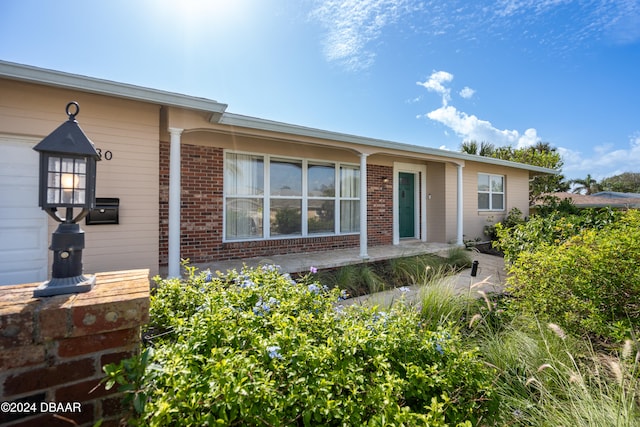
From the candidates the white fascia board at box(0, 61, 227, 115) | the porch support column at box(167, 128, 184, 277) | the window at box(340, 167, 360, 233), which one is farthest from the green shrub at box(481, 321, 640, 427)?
the window at box(340, 167, 360, 233)

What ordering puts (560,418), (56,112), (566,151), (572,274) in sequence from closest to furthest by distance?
(560,418), (572,274), (56,112), (566,151)

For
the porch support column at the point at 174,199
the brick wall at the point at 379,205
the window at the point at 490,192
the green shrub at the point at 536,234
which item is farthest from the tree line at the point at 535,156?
the porch support column at the point at 174,199

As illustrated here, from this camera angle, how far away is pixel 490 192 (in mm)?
11602

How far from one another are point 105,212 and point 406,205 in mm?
8347

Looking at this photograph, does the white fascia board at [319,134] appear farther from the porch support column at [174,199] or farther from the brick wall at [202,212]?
the brick wall at [202,212]

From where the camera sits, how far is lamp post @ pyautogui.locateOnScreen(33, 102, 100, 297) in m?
1.29

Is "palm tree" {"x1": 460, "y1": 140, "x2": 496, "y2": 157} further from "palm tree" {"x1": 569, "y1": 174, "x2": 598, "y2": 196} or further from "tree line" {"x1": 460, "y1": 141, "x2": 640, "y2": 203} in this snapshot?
"palm tree" {"x1": 569, "y1": 174, "x2": 598, "y2": 196}

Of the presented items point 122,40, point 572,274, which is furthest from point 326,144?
point 572,274

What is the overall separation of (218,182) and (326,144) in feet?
8.51

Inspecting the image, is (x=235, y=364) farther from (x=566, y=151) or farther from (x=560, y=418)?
(x=566, y=151)

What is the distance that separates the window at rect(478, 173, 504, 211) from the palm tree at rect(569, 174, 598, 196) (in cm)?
3174

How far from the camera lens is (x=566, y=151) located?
21.2m

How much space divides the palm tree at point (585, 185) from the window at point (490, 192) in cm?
3174

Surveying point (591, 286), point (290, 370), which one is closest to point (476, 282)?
point (591, 286)
